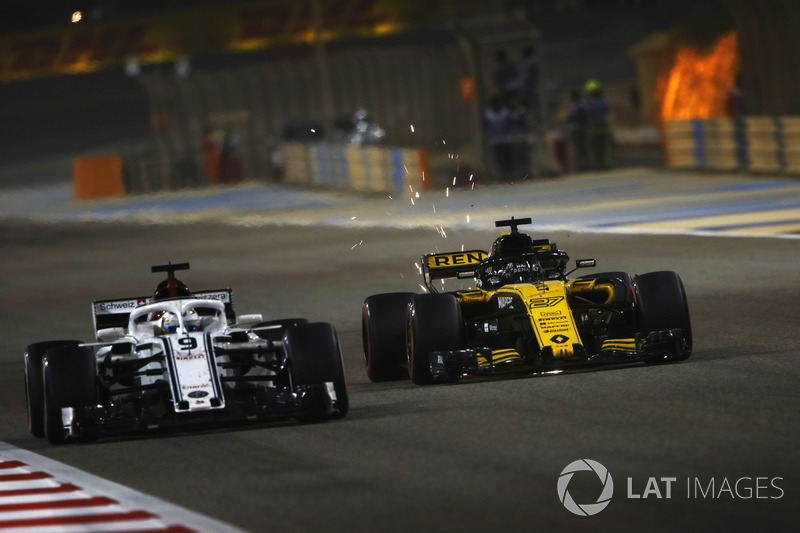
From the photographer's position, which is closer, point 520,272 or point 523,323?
point 523,323

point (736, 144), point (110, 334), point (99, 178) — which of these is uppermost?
point (99, 178)

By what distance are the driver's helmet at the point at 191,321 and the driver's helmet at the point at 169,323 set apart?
6cm

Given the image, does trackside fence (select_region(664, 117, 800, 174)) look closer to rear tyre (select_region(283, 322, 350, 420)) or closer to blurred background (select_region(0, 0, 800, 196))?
blurred background (select_region(0, 0, 800, 196))

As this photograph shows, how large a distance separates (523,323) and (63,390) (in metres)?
3.32

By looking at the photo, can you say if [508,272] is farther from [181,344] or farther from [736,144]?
[736,144]

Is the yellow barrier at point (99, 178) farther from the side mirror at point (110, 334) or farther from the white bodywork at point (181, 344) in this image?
the side mirror at point (110, 334)

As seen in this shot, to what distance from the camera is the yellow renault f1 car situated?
442 inches

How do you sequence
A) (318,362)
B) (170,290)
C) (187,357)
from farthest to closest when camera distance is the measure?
(170,290) < (318,362) < (187,357)

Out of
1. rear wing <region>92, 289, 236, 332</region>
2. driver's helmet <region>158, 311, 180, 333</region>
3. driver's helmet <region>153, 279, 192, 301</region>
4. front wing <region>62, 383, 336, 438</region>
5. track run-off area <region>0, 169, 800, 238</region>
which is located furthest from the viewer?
track run-off area <region>0, 169, 800, 238</region>

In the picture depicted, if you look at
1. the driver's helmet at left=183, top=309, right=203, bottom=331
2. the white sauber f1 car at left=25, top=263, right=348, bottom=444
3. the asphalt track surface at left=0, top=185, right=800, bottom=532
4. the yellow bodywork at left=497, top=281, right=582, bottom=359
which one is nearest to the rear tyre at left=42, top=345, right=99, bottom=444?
the white sauber f1 car at left=25, top=263, right=348, bottom=444

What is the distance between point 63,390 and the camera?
32.7ft
